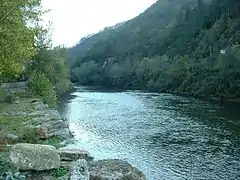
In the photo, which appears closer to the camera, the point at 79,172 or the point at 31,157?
the point at 79,172

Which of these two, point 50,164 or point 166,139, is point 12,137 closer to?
point 50,164

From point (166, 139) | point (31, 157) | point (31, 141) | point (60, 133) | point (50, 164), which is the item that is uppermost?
point (31, 157)

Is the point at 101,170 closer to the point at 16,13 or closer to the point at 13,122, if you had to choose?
the point at 16,13

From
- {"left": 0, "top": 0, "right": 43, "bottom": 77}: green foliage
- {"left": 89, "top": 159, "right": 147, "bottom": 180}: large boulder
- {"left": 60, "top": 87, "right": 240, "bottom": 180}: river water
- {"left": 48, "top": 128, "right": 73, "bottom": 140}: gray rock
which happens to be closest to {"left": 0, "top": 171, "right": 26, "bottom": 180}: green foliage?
{"left": 89, "top": 159, "right": 147, "bottom": 180}: large boulder

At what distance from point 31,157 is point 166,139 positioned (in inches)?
1220

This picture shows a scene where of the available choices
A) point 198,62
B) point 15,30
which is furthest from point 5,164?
point 198,62

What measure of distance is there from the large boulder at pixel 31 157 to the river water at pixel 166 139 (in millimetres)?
16410

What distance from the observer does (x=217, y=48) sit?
5502 inches

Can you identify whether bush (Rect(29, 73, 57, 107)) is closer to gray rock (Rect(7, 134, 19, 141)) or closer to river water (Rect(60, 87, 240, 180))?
river water (Rect(60, 87, 240, 180))

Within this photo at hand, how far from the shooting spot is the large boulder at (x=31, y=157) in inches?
579

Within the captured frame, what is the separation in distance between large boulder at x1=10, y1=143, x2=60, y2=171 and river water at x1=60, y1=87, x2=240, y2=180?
16410 millimetres

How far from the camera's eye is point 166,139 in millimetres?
44656

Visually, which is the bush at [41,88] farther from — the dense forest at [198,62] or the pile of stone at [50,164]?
the dense forest at [198,62]

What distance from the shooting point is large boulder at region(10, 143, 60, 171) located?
48.2 feet
